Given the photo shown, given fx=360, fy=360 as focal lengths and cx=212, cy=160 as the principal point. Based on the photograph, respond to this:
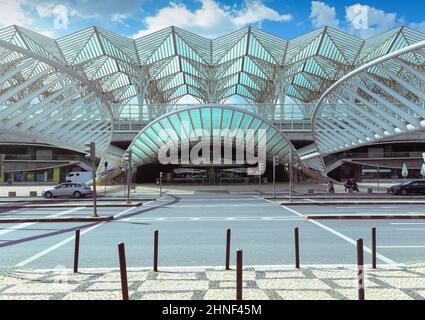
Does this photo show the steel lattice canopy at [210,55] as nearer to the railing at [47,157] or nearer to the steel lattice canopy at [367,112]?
the railing at [47,157]

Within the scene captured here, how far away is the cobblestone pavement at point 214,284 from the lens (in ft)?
17.8

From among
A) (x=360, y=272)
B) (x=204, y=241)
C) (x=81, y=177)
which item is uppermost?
(x=81, y=177)

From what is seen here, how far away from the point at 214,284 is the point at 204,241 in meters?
4.87

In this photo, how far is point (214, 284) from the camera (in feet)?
19.8

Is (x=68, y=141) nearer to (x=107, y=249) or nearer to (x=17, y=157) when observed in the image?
(x=107, y=249)

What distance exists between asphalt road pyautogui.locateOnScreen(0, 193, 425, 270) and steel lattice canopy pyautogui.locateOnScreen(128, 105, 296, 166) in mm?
21958

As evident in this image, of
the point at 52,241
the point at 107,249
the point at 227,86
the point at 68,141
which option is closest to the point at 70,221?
the point at 52,241

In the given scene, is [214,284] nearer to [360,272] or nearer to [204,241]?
[360,272]

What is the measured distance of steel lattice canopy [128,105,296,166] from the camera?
37.2 m

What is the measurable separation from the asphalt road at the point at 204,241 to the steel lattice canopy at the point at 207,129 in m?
22.0

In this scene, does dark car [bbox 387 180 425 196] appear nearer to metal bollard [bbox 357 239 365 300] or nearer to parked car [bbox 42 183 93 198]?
parked car [bbox 42 183 93 198]

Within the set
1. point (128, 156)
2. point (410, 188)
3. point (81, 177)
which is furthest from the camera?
point (81, 177)

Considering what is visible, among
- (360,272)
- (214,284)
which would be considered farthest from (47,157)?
(360,272)

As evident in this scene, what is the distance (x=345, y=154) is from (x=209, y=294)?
2716 inches
